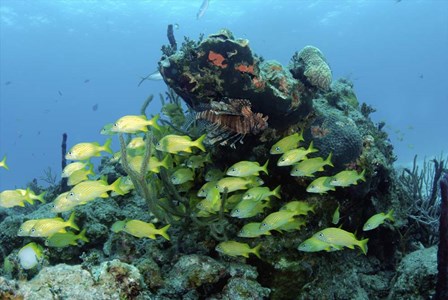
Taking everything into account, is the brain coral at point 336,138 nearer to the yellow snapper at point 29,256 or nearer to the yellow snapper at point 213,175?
the yellow snapper at point 213,175

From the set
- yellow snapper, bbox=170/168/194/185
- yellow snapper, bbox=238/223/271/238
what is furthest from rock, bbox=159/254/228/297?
yellow snapper, bbox=170/168/194/185

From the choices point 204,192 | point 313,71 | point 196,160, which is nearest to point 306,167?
point 204,192

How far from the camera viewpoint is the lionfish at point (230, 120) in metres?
5.15

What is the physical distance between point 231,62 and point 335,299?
3791 millimetres

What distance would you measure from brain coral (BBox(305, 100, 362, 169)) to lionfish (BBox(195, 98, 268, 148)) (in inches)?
40.7

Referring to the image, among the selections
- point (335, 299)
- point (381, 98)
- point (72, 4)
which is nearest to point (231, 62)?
point (335, 299)

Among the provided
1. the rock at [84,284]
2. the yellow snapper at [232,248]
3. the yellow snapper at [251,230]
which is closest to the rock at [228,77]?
the yellow snapper at [251,230]

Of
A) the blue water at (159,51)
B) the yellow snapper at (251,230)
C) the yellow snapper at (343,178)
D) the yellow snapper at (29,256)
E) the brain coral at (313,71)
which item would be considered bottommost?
the yellow snapper at (29,256)

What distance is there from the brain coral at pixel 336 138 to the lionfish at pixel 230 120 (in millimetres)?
1033

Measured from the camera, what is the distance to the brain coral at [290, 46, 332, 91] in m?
5.79

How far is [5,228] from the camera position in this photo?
6270 millimetres

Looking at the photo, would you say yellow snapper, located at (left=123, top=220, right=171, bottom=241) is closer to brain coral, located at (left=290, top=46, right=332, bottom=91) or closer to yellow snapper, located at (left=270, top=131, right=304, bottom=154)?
yellow snapper, located at (left=270, top=131, right=304, bottom=154)

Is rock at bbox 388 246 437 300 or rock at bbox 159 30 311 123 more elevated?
rock at bbox 159 30 311 123

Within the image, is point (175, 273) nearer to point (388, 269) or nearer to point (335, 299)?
point (335, 299)
